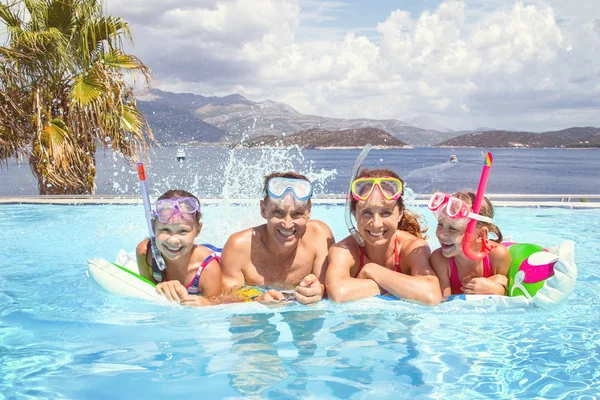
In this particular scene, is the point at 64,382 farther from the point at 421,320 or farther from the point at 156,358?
the point at 421,320

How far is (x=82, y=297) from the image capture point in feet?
17.1

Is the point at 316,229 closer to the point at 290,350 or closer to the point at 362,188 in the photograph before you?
the point at 362,188

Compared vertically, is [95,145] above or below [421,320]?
above

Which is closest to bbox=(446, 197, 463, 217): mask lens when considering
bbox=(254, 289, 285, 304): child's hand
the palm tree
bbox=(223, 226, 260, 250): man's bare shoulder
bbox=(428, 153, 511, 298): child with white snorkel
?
bbox=(428, 153, 511, 298): child with white snorkel

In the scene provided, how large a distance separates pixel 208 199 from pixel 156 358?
7.44 metres

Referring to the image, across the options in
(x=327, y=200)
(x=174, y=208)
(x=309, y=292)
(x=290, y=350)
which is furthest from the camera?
(x=327, y=200)

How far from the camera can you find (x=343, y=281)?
13.5ft

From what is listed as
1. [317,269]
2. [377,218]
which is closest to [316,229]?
[317,269]

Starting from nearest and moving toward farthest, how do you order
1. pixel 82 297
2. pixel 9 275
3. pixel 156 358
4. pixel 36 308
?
pixel 156 358 → pixel 36 308 → pixel 82 297 → pixel 9 275

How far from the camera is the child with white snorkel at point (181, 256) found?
4.25 m

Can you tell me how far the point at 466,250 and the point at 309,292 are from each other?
3.81 ft

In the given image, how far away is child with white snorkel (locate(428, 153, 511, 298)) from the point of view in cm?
403

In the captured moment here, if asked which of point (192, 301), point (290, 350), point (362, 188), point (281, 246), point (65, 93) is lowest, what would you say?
point (290, 350)

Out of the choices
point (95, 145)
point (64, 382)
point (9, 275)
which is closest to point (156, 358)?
point (64, 382)
